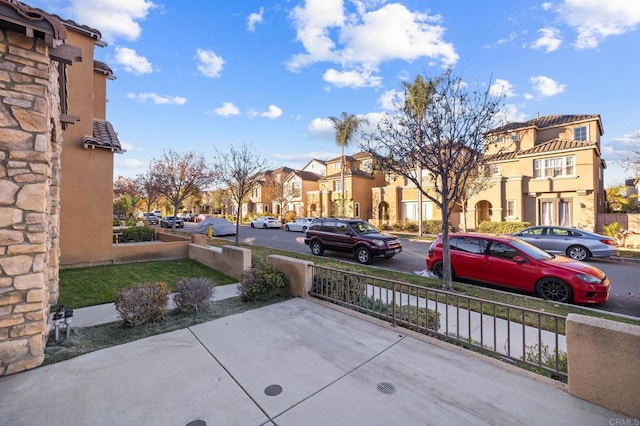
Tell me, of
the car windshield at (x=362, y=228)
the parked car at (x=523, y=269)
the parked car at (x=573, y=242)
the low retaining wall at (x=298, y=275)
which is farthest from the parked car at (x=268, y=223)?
the low retaining wall at (x=298, y=275)

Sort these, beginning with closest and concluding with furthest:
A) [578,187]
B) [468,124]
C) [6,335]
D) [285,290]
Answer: [6,335], [285,290], [468,124], [578,187]

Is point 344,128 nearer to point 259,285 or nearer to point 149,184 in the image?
point 149,184

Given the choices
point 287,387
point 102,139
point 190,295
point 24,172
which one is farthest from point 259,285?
point 102,139

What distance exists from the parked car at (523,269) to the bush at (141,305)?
7.70 metres

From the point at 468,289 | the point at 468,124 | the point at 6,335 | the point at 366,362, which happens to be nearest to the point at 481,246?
the point at 468,289

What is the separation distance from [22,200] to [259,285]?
3.92 meters

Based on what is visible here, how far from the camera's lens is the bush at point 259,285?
613cm

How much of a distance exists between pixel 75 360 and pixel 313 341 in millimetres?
3075

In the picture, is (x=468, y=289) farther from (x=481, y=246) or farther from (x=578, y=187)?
(x=578, y=187)

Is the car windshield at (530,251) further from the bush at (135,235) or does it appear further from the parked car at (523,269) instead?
the bush at (135,235)

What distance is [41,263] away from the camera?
358 centimetres

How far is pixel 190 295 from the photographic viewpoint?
5.43 metres

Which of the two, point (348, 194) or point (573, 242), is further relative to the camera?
point (348, 194)

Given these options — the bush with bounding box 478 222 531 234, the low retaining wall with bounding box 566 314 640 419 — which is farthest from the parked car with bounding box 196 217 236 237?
the low retaining wall with bounding box 566 314 640 419
